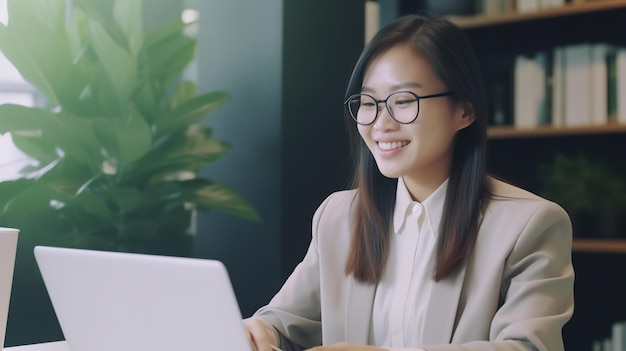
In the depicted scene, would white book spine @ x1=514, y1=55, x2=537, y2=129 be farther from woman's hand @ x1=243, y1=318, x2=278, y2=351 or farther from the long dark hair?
woman's hand @ x1=243, y1=318, x2=278, y2=351

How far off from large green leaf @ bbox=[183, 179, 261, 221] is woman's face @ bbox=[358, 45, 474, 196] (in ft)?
2.62

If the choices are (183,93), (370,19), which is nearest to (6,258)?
(183,93)

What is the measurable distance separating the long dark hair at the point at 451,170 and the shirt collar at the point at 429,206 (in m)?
0.02

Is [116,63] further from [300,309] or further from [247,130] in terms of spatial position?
[300,309]

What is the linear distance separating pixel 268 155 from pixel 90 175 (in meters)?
0.58

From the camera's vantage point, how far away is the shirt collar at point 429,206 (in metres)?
1.46

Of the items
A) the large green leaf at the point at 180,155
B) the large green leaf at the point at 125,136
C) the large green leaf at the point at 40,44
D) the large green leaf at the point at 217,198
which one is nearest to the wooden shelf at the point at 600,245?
the large green leaf at the point at 217,198

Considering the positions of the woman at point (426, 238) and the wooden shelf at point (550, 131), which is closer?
the woman at point (426, 238)

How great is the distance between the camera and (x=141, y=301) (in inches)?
38.6

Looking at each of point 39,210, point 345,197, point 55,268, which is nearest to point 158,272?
point 55,268

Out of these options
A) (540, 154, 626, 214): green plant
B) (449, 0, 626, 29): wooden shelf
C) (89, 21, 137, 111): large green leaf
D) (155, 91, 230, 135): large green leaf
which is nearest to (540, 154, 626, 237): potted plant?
(540, 154, 626, 214): green plant

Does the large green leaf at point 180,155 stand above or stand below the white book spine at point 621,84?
below

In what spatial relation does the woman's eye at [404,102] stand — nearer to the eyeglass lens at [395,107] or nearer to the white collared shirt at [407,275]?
the eyeglass lens at [395,107]

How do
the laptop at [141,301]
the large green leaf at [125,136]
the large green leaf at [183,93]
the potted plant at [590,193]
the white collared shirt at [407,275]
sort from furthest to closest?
1. the potted plant at [590,193]
2. the large green leaf at [183,93]
3. the large green leaf at [125,136]
4. the white collared shirt at [407,275]
5. the laptop at [141,301]
